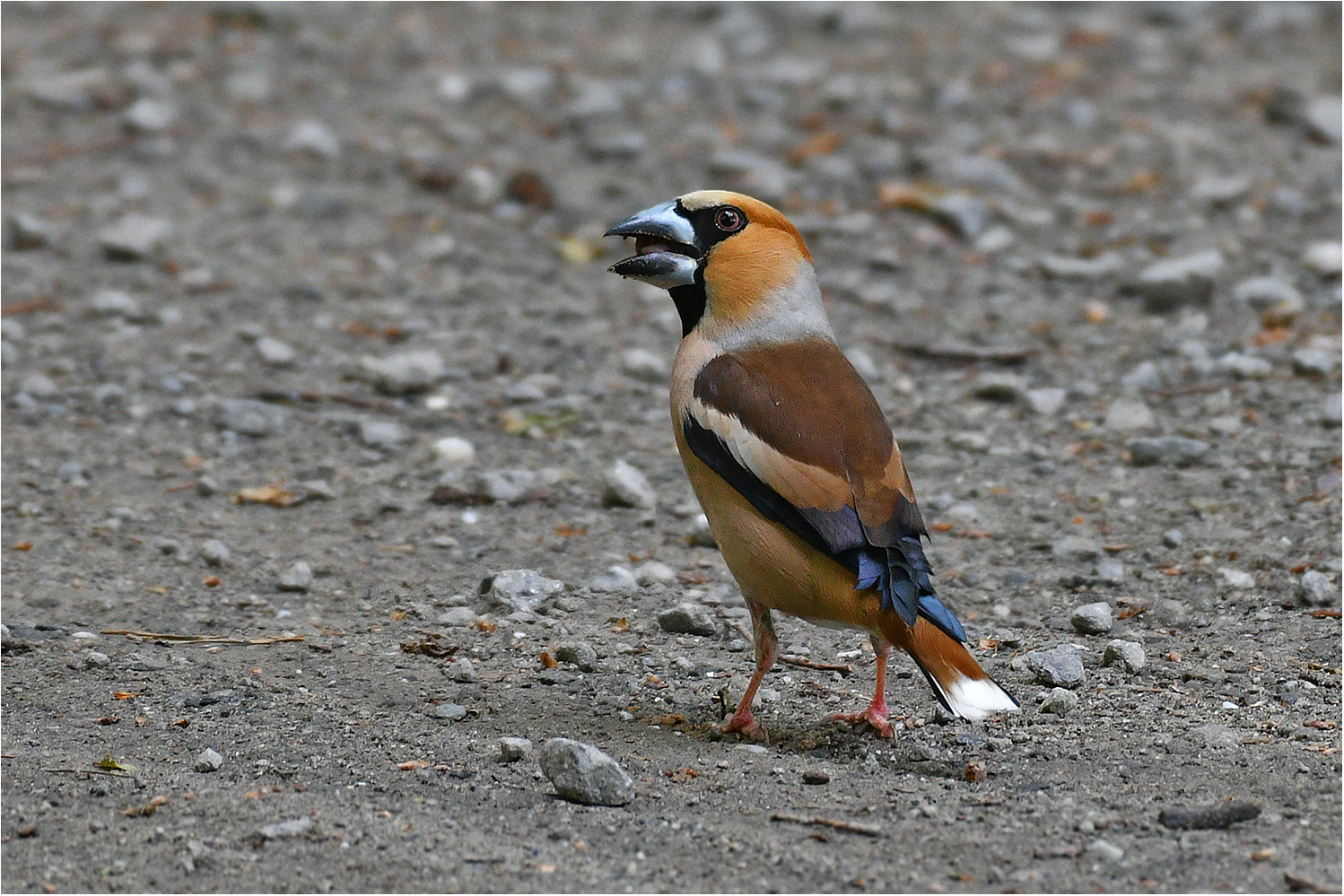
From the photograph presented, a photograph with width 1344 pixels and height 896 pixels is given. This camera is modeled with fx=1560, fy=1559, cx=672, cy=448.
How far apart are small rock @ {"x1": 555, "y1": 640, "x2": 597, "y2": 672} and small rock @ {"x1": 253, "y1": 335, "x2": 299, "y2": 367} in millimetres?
2970

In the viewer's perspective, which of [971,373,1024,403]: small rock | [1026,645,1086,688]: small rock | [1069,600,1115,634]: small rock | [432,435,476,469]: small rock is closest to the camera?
[1026,645,1086,688]: small rock

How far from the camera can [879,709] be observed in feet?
13.9

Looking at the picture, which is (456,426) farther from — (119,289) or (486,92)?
(486,92)

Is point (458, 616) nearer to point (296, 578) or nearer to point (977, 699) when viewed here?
point (296, 578)

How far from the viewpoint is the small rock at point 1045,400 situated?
6.82 metres

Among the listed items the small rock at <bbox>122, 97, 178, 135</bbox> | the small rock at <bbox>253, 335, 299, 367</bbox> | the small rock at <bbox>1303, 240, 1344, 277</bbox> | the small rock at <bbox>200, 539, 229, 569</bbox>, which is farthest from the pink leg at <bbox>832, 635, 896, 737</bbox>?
the small rock at <bbox>122, 97, 178, 135</bbox>

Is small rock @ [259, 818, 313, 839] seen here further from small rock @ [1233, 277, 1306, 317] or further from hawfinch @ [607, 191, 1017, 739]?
small rock @ [1233, 277, 1306, 317]

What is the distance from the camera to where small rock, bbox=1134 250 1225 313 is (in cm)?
767

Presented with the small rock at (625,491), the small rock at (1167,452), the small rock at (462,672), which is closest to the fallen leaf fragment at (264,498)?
the small rock at (625,491)

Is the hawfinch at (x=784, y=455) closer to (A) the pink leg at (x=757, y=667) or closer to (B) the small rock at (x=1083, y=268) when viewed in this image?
(A) the pink leg at (x=757, y=667)

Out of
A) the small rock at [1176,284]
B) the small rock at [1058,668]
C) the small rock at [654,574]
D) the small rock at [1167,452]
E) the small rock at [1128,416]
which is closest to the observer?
the small rock at [1058,668]

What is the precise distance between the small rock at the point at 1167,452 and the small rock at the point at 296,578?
3268 mm

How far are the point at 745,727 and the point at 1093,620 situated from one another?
52.4 inches

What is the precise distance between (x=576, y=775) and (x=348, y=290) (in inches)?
190
